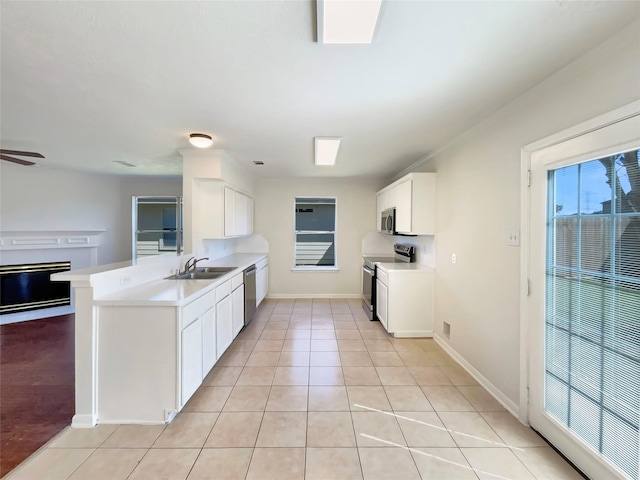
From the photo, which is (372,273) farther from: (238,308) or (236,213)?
(236,213)

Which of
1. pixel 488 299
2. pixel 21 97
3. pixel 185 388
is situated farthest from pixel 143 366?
pixel 488 299

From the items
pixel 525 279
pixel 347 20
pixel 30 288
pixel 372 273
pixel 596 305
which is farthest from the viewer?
pixel 372 273

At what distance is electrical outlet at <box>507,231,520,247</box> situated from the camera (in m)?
2.13

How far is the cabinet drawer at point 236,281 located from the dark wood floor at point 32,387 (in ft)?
5.61

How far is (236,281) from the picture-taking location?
3559mm

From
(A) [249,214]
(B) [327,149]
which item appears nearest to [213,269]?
(A) [249,214]

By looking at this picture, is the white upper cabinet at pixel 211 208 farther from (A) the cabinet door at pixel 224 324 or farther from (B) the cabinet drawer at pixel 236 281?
(A) the cabinet door at pixel 224 324

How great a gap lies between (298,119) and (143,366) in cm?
243

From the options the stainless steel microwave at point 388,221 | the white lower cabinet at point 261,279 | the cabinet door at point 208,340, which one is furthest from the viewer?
the white lower cabinet at point 261,279

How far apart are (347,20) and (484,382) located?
3.04m

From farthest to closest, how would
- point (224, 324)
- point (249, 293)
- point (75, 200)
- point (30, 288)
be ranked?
point (75, 200), point (30, 288), point (249, 293), point (224, 324)

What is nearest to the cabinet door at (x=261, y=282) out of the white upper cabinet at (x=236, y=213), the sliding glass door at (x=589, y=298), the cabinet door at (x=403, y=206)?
the white upper cabinet at (x=236, y=213)

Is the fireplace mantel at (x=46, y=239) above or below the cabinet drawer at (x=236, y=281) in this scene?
above

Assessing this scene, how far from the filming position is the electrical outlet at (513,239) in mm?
2127
